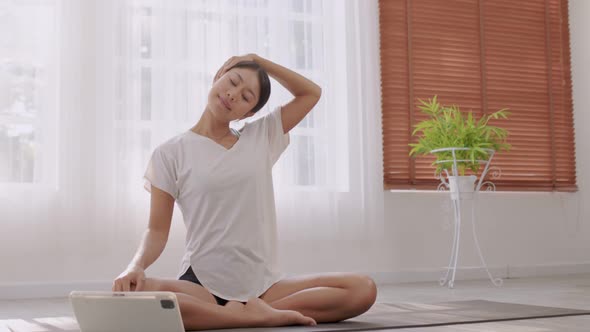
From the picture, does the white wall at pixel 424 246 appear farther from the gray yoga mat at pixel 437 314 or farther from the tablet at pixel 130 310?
the tablet at pixel 130 310

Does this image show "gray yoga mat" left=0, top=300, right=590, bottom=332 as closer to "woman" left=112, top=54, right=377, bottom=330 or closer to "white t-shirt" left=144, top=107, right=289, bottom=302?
"woman" left=112, top=54, right=377, bottom=330

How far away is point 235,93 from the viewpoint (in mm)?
2061

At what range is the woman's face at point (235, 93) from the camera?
207cm

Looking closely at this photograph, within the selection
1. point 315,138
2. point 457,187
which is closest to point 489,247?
point 457,187

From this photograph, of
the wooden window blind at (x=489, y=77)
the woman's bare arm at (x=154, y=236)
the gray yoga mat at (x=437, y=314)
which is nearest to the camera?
the woman's bare arm at (x=154, y=236)

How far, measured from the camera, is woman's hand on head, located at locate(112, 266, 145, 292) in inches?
69.9

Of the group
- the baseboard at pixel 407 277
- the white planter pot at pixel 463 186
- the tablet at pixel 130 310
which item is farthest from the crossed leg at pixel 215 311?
the white planter pot at pixel 463 186

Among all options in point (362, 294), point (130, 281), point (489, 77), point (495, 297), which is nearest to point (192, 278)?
point (130, 281)

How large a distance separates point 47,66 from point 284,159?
4.60 ft

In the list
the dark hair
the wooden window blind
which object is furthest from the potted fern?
the dark hair

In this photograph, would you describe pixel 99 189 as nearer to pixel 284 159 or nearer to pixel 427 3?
pixel 284 159

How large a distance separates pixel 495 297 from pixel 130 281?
204 centimetres

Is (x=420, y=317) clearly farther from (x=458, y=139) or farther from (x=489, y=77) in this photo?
(x=489, y=77)

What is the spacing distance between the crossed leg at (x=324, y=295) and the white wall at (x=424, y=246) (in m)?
1.95
